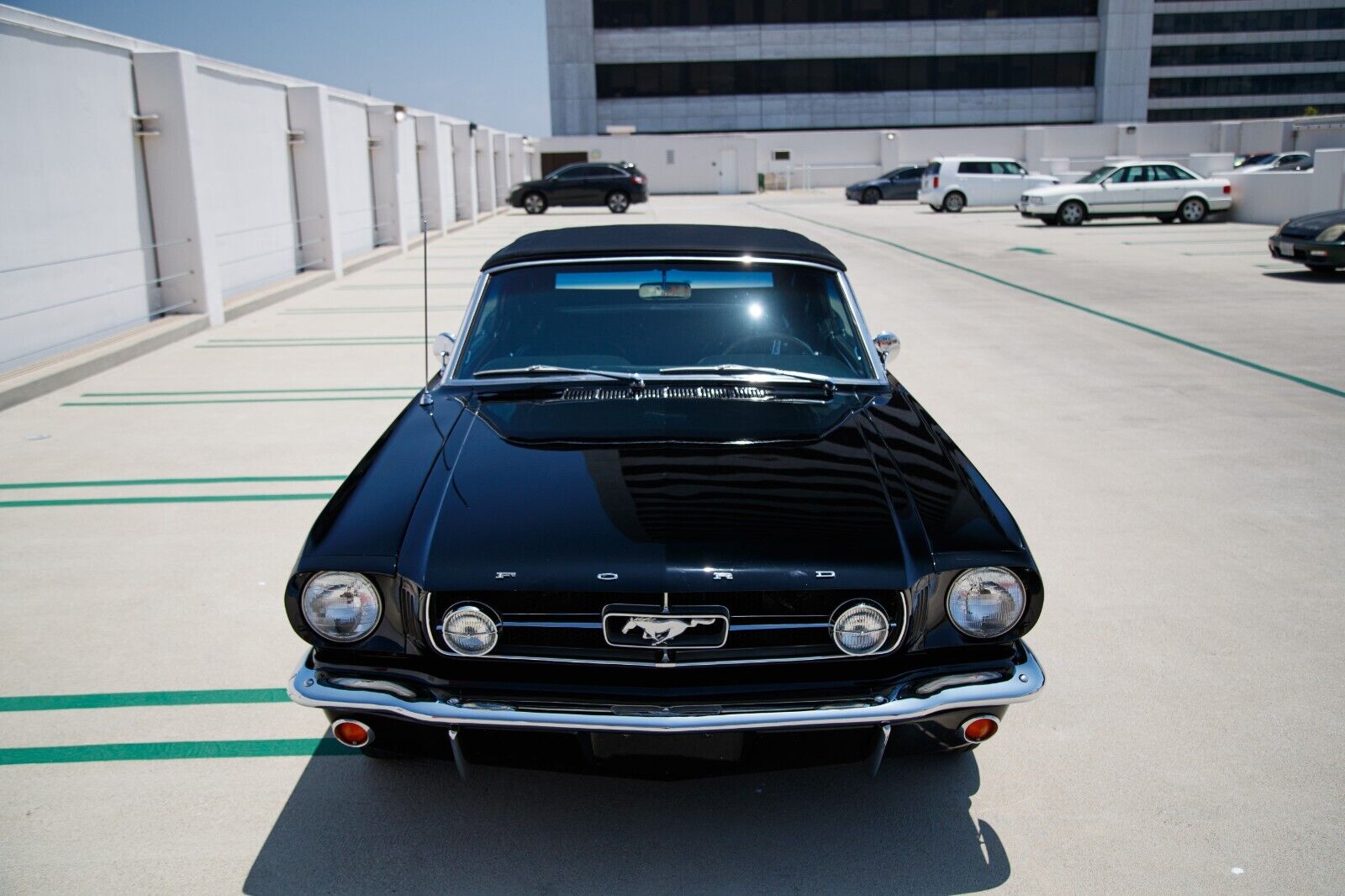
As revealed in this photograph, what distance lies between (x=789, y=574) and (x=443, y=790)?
1297mm

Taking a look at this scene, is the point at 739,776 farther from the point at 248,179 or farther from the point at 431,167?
the point at 431,167

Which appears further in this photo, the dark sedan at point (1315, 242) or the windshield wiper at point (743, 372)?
the dark sedan at point (1315, 242)

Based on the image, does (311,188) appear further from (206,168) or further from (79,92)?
(79,92)

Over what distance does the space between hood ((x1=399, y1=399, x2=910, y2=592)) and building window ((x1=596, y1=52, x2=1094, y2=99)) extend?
64.6 meters

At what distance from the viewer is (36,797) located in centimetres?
336

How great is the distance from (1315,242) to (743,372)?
581 inches

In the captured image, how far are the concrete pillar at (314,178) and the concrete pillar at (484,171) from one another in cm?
1785

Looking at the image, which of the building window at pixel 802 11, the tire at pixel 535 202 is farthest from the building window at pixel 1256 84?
the tire at pixel 535 202

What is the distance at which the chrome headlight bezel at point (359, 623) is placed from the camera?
9.64 ft

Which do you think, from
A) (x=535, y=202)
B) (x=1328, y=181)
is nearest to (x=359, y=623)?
(x=1328, y=181)

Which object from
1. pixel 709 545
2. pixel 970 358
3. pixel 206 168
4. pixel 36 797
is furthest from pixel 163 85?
pixel 709 545

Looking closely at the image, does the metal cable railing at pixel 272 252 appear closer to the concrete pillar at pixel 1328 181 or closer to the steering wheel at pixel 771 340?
the steering wheel at pixel 771 340

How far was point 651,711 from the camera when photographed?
2.77 metres

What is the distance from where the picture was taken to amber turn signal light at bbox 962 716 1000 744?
9.68 feet
